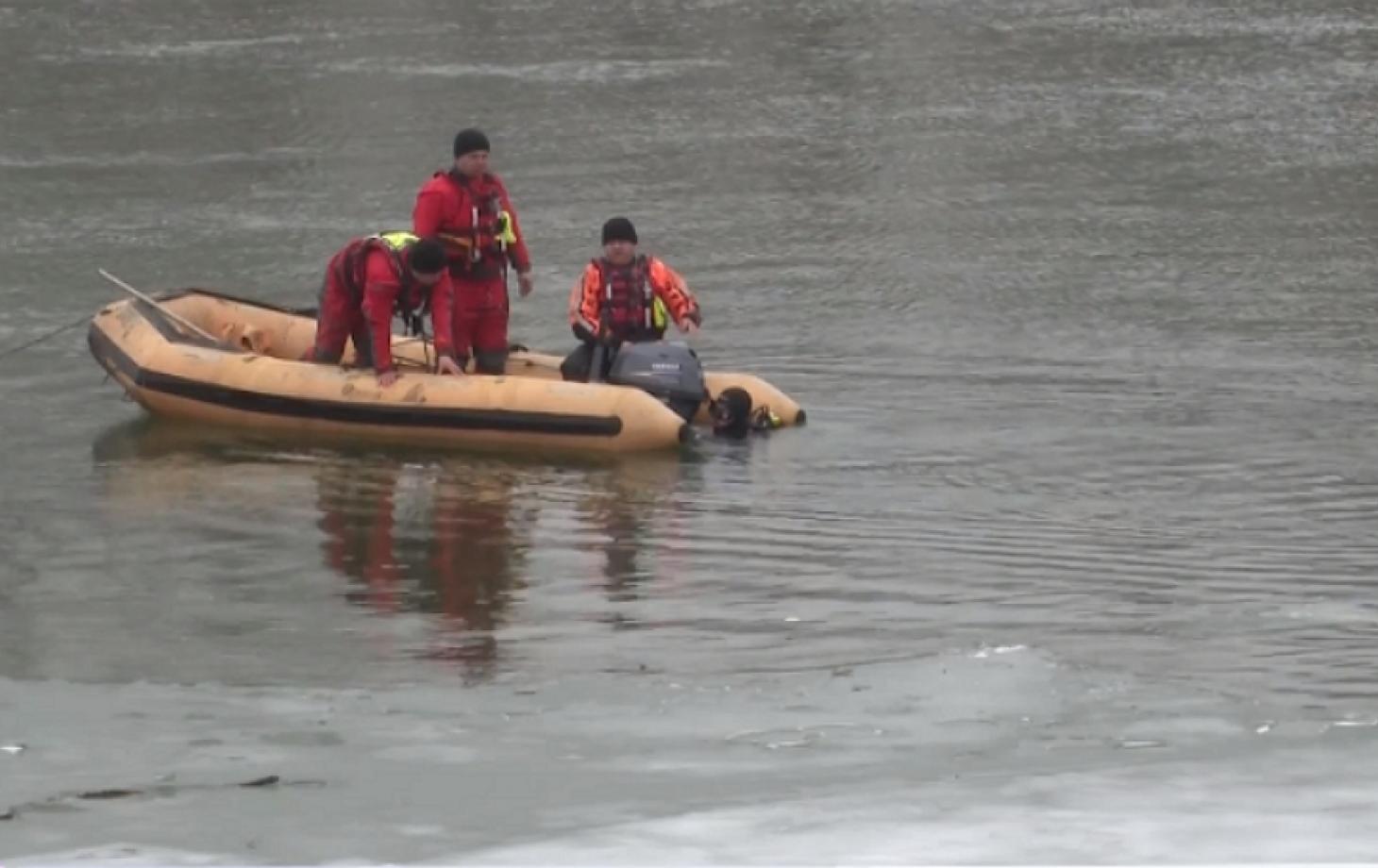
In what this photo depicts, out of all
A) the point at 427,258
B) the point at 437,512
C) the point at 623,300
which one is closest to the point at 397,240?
the point at 427,258

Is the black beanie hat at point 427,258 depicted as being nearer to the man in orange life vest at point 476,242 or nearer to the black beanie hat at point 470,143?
the man in orange life vest at point 476,242

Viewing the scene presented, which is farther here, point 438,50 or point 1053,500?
point 438,50

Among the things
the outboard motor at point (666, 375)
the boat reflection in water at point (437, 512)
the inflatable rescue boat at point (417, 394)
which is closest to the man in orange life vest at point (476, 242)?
the inflatable rescue boat at point (417, 394)

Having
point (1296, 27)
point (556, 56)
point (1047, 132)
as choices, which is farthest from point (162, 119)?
point (1296, 27)

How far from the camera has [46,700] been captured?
852 cm

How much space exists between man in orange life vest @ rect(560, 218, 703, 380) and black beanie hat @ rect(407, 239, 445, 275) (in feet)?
3.02

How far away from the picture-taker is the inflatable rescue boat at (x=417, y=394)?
12633 mm

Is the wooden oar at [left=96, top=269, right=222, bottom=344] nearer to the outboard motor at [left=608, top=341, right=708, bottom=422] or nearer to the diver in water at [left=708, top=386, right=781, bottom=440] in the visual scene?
the outboard motor at [left=608, top=341, right=708, bottom=422]

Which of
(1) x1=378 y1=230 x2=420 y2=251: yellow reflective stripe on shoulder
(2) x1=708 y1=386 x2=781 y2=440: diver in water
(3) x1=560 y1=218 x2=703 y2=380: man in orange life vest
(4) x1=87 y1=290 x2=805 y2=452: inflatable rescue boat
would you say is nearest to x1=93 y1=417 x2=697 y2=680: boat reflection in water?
(4) x1=87 y1=290 x2=805 y2=452: inflatable rescue boat

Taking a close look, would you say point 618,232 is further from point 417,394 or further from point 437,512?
point 437,512

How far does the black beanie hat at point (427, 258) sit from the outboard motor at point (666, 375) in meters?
1.09

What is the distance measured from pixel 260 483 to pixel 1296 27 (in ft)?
59.8

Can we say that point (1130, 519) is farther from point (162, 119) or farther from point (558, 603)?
point (162, 119)

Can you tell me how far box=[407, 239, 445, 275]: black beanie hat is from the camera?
491 inches
